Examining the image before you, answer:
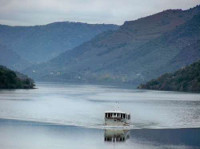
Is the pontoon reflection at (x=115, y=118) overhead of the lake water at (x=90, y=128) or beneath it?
overhead

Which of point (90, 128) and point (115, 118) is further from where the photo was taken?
point (115, 118)

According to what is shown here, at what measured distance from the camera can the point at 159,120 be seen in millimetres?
110500

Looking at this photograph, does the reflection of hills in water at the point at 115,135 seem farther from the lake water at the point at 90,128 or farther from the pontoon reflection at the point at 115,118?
the pontoon reflection at the point at 115,118

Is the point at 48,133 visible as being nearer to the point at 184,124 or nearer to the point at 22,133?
the point at 22,133

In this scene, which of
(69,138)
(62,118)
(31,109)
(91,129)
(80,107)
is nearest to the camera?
(69,138)

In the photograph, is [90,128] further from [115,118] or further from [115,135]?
[115,135]

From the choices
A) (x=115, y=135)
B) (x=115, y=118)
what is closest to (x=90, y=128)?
(x=115, y=118)

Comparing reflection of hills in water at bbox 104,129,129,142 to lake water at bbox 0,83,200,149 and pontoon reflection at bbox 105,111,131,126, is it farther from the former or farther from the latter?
pontoon reflection at bbox 105,111,131,126

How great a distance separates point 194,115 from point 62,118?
22.8m

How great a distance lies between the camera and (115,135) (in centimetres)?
9056

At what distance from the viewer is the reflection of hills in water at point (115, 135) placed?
85.9 metres

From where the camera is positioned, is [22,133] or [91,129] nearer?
[22,133]

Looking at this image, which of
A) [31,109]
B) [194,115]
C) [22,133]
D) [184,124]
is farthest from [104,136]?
[31,109]

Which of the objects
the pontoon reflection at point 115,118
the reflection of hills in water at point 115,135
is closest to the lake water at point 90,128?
the reflection of hills in water at point 115,135
